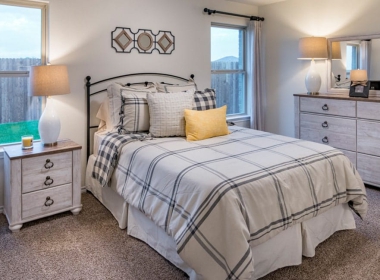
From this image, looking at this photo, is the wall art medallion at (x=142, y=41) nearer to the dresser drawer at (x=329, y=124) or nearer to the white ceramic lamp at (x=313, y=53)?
the white ceramic lamp at (x=313, y=53)

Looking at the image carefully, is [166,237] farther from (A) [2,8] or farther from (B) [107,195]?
(A) [2,8]

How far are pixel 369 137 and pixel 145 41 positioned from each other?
2726 millimetres

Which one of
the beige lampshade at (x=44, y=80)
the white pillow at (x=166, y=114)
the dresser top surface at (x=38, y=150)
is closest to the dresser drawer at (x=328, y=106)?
the white pillow at (x=166, y=114)

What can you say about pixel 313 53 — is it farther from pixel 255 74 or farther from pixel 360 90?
pixel 255 74

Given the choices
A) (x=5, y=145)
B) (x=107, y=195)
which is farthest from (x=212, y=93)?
(x=5, y=145)

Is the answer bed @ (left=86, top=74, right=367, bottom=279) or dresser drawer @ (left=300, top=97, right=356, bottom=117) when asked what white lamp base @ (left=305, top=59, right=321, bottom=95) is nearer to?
dresser drawer @ (left=300, top=97, right=356, bottom=117)

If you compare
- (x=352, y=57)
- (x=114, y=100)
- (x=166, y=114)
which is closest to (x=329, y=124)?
(x=352, y=57)

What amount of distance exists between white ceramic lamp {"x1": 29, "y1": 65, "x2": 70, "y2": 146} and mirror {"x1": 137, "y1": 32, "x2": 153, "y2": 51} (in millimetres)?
1140

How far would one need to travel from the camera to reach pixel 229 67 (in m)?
4.77

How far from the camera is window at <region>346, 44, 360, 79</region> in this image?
3.80 m

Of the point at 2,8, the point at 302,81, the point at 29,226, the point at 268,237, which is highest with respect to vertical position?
the point at 2,8

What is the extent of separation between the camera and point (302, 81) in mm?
4469

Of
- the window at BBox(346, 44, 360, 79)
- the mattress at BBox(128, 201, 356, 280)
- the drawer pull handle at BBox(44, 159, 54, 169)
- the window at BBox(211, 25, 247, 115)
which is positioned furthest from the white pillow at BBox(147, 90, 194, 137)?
the window at BBox(346, 44, 360, 79)

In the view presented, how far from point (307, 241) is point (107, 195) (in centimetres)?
176
